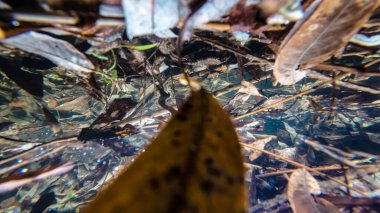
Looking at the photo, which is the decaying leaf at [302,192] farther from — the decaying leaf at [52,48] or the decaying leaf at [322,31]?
the decaying leaf at [52,48]

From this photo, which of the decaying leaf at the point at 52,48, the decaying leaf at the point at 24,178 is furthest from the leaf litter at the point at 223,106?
the decaying leaf at the point at 24,178

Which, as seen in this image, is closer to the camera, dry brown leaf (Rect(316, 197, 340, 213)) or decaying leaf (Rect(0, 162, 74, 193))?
decaying leaf (Rect(0, 162, 74, 193))

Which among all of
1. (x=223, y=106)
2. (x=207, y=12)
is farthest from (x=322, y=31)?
(x=223, y=106)

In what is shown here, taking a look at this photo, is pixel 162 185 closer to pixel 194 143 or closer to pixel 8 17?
pixel 194 143

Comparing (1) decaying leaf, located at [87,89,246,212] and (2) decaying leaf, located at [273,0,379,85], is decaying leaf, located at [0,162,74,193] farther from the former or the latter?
(2) decaying leaf, located at [273,0,379,85]

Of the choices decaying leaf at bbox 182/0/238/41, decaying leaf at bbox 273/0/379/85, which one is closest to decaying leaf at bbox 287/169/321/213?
decaying leaf at bbox 273/0/379/85

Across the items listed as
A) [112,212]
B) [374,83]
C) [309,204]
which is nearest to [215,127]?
[112,212]
